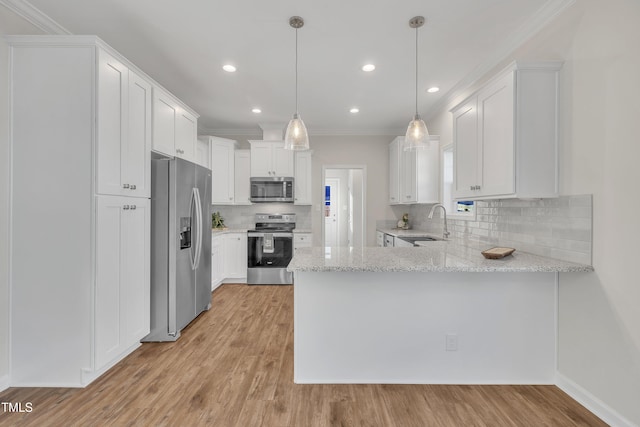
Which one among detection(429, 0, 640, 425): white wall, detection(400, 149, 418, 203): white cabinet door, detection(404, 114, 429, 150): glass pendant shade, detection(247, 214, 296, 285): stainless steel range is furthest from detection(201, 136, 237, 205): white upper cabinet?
detection(429, 0, 640, 425): white wall

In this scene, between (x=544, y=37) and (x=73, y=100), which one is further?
(x=544, y=37)

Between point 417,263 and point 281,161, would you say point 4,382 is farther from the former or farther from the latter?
point 281,161

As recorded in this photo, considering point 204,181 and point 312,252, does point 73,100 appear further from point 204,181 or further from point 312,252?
point 312,252

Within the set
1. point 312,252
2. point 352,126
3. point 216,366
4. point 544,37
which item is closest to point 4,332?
point 216,366

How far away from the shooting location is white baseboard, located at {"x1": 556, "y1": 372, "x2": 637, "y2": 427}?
1.61m

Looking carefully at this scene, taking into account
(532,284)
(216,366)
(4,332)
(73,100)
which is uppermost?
A: (73,100)

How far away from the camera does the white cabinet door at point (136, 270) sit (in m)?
2.29

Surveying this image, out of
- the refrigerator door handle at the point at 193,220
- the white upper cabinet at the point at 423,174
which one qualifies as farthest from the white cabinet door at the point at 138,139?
the white upper cabinet at the point at 423,174

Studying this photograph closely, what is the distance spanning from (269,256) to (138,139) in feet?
8.81

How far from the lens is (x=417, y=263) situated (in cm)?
185

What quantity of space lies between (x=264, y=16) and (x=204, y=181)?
5.80ft

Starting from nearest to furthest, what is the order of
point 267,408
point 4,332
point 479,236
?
point 267,408 → point 4,332 → point 479,236

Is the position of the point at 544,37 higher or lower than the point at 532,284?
higher

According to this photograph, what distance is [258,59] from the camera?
9.45 ft
